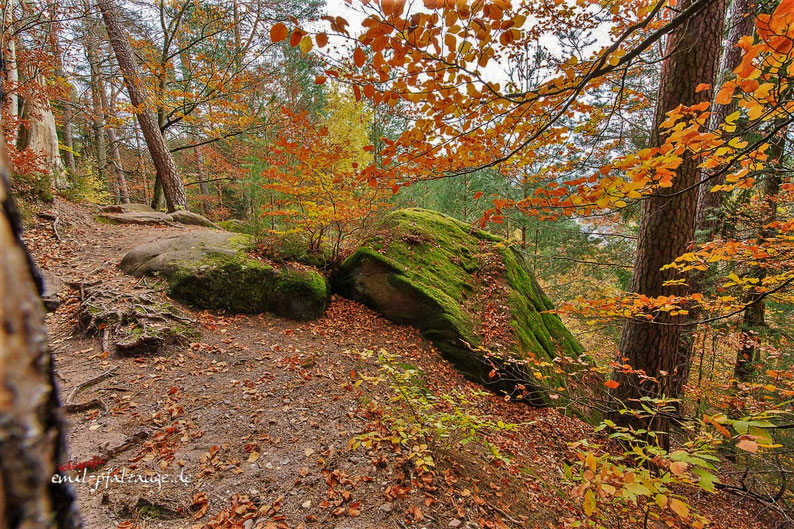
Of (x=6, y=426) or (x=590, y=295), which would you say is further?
(x=590, y=295)

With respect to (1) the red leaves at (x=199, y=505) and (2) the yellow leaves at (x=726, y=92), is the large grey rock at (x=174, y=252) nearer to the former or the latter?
(1) the red leaves at (x=199, y=505)

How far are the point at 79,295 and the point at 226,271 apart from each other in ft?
5.45

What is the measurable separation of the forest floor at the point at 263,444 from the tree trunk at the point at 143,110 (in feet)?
14.0

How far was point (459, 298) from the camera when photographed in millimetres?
6098

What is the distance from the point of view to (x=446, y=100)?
2.03 m

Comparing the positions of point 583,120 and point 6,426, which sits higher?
point 583,120

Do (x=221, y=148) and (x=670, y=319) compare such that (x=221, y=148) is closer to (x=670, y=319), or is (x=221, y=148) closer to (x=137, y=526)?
(x=137, y=526)

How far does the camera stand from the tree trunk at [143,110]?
23.6ft

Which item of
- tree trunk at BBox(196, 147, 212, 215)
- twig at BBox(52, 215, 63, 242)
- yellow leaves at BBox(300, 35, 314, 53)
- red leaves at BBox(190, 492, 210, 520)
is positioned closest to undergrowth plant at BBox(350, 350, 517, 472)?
red leaves at BBox(190, 492, 210, 520)

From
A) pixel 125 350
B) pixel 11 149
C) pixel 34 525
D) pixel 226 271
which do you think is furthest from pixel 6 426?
pixel 11 149

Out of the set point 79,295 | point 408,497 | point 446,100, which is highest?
point 446,100

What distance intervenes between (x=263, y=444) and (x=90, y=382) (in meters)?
1.79

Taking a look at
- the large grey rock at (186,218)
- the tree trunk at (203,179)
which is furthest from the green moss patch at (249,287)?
the tree trunk at (203,179)

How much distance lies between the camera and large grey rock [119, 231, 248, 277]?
460 cm
